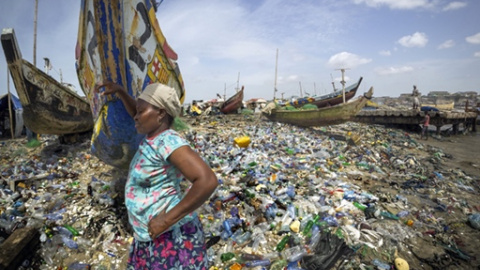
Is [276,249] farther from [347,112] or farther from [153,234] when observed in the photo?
[347,112]

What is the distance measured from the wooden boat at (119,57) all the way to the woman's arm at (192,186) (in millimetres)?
1900

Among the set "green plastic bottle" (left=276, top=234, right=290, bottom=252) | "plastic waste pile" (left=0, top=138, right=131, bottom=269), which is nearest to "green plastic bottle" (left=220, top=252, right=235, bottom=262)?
"green plastic bottle" (left=276, top=234, right=290, bottom=252)

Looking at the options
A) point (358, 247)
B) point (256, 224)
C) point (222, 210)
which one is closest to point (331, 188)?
point (358, 247)

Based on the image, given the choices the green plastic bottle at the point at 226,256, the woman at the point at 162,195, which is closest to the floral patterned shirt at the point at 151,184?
the woman at the point at 162,195

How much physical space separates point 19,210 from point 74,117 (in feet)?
10.4

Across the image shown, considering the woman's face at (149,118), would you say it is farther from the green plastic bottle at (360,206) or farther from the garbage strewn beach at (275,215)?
the green plastic bottle at (360,206)

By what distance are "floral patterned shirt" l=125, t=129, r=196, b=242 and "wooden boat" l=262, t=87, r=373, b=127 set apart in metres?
10.7

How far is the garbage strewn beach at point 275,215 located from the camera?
301 centimetres

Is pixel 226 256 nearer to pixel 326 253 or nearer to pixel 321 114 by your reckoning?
pixel 326 253

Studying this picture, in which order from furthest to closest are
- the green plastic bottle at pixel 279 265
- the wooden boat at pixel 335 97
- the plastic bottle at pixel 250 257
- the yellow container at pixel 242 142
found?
the wooden boat at pixel 335 97, the yellow container at pixel 242 142, the plastic bottle at pixel 250 257, the green plastic bottle at pixel 279 265

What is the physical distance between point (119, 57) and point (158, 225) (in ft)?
7.09

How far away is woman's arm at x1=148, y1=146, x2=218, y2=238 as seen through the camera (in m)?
1.12

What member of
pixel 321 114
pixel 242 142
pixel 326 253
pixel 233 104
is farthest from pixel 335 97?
pixel 326 253

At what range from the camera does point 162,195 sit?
4.20 feet
